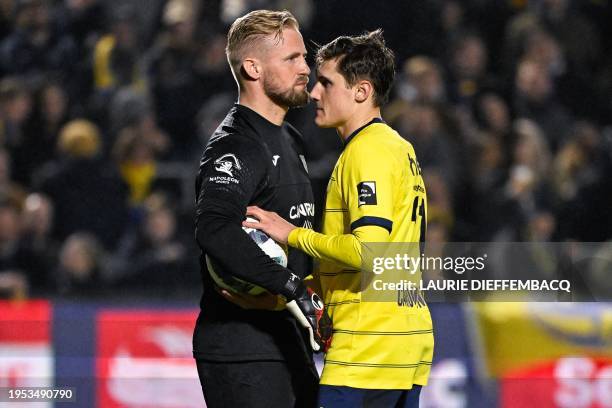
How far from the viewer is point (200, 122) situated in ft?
23.4

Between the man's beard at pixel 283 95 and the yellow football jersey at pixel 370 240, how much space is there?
298 millimetres

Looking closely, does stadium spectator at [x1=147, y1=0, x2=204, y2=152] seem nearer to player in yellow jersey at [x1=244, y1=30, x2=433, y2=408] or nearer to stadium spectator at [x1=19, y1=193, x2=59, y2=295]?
stadium spectator at [x1=19, y1=193, x2=59, y2=295]

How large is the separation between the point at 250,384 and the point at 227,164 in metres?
0.68

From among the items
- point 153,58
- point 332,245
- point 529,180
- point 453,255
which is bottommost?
point 332,245

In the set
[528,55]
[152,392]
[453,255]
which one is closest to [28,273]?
[152,392]

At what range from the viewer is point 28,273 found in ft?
22.2

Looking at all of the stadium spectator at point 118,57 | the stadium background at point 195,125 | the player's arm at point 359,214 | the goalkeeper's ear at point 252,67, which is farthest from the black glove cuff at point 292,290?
the stadium spectator at point 118,57

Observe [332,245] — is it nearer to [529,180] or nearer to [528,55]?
[529,180]

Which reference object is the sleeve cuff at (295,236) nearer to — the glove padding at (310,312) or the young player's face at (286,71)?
the glove padding at (310,312)

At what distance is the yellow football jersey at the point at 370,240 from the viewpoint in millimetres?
3000

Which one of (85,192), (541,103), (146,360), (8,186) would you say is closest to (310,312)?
(146,360)

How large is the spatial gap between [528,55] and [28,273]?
3.63 meters

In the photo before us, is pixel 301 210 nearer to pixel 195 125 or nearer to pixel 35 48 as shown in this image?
pixel 195 125

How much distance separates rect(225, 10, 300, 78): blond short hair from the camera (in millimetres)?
3373
